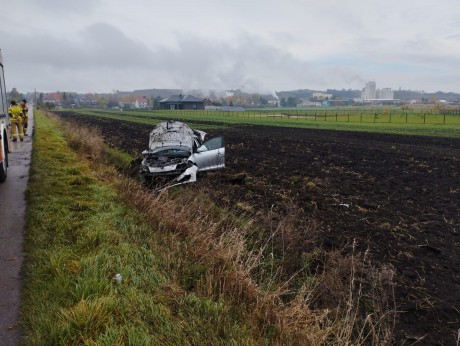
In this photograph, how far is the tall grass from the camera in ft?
12.6

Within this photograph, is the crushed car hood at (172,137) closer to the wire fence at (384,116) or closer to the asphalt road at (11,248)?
the asphalt road at (11,248)

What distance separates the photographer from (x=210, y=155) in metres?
13.0

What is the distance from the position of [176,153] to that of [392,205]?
629cm

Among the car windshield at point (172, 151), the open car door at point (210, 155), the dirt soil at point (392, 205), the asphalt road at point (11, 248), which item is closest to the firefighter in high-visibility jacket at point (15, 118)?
the asphalt road at point (11, 248)

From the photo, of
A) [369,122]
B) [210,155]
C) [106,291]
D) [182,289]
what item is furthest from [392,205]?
[369,122]

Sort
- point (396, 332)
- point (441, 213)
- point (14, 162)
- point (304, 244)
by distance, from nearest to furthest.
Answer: point (396, 332), point (304, 244), point (441, 213), point (14, 162)

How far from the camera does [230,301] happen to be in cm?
456

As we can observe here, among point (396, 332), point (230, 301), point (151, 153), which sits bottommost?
point (396, 332)

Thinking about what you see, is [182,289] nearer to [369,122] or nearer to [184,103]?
[369,122]

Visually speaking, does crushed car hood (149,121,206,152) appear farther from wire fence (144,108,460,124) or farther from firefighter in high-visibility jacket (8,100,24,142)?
wire fence (144,108,460,124)

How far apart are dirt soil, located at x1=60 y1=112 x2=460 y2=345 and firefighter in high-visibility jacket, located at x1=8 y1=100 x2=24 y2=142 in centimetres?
1026

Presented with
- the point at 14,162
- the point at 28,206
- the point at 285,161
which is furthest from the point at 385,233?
the point at 14,162

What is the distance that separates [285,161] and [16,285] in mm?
13148

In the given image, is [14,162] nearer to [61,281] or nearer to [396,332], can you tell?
[61,281]
